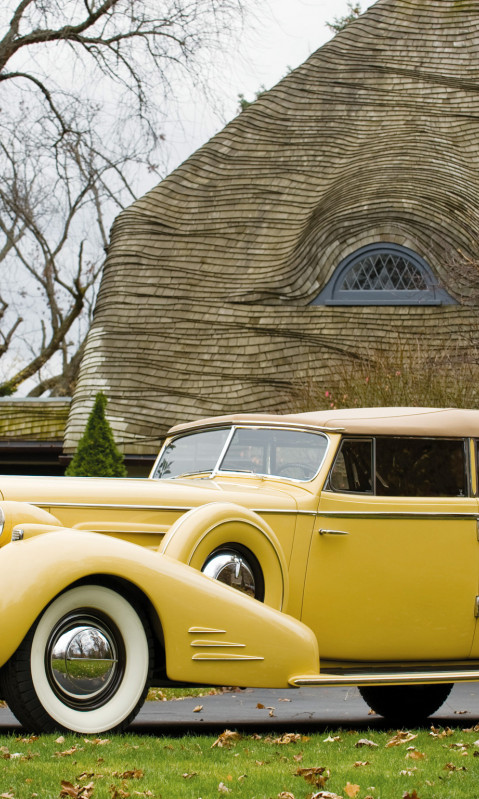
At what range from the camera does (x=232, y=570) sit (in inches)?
228

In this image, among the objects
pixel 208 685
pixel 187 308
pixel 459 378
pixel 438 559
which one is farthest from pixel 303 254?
pixel 208 685

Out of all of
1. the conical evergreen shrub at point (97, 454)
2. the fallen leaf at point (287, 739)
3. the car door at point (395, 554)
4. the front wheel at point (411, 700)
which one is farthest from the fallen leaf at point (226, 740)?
the conical evergreen shrub at point (97, 454)

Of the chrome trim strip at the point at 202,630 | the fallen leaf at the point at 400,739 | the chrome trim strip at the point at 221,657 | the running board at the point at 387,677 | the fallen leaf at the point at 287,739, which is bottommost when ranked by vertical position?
the fallen leaf at the point at 400,739

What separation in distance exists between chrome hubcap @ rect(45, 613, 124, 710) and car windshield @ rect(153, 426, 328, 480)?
173 cm

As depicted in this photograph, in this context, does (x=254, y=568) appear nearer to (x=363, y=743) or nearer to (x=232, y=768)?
(x=363, y=743)

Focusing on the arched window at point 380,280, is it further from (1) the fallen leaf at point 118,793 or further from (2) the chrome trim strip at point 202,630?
(1) the fallen leaf at point 118,793

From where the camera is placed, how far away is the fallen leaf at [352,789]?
4.25 meters

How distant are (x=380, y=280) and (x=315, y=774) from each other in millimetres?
14222

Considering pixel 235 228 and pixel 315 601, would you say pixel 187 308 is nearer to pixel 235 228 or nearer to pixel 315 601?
pixel 235 228

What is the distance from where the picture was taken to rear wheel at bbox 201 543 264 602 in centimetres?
574

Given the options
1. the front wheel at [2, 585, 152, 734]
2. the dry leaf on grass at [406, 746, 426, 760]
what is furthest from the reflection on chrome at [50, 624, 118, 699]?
the dry leaf on grass at [406, 746, 426, 760]

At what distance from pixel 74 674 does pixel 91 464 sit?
10.8 meters

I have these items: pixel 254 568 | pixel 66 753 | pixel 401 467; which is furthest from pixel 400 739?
pixel 66 753

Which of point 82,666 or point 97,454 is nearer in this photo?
point 82,666
